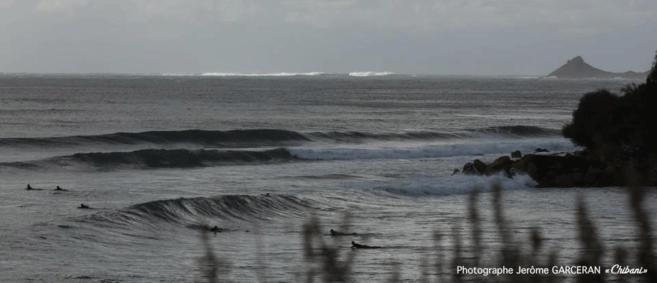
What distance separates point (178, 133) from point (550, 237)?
40.2 m

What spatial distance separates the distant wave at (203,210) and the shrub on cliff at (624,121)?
458 inches

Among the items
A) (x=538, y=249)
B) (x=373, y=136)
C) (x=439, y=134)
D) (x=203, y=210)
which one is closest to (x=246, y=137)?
(x=373, y=136)

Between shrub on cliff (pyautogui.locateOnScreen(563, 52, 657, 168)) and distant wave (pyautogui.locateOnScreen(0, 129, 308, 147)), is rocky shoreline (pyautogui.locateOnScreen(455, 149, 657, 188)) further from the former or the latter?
distant wave (pyautogui.locateOnScreen(0, 129, 308, 147))

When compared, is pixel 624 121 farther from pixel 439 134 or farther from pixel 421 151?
pixel 439 134

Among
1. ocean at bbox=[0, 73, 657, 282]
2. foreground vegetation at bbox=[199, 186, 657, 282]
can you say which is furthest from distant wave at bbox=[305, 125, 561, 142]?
foreground vegetation at bbox=[199, 186, 657, 282]

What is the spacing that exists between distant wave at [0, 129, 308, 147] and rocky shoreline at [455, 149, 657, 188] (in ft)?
73.3

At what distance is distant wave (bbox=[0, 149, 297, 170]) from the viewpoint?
Result: 3825cm

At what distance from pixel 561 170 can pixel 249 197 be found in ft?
36.1

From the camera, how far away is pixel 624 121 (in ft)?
112

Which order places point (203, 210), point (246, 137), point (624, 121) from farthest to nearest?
point (246, 137) < point (624, 121) < point (203, 210)

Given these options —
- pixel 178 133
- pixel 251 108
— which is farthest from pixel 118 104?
pixel 178 133

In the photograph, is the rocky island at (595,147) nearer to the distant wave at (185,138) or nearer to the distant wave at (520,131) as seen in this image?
the distant wave at (185,138)

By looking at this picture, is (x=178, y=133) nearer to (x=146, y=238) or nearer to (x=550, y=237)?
(x=146, y=238)

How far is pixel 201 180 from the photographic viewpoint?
1300 inches
